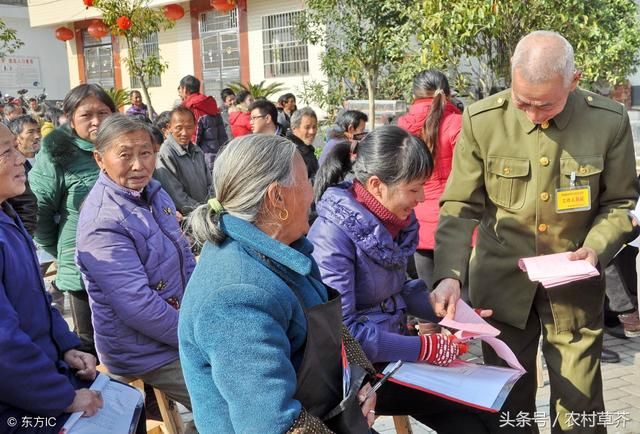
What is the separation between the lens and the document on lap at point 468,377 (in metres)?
2.15

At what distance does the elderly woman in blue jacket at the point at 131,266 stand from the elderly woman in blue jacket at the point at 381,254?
796mm

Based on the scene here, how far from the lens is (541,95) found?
7.76ft

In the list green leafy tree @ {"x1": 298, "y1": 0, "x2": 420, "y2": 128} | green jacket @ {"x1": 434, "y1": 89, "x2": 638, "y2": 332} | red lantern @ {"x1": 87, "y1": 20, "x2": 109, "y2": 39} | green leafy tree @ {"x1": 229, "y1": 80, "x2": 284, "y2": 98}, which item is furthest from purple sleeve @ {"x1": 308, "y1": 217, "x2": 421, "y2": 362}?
red lantern @ {"x1": 87, "y1": 20, "x2": 109, "y2": 39}

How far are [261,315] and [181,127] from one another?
149 inches

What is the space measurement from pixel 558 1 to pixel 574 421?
4182mm

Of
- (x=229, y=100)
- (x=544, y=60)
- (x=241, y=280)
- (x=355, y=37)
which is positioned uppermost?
(x=355, y=37)

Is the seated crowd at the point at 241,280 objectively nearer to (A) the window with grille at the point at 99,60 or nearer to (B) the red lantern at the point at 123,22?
(B) the red lantern at the point at 123,22

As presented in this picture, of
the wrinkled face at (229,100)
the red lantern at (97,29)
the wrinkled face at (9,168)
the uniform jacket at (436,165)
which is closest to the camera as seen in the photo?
the wrinkled face at (9,168)

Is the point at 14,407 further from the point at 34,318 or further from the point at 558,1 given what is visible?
the point at 558,1

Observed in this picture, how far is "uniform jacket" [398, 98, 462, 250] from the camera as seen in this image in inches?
165

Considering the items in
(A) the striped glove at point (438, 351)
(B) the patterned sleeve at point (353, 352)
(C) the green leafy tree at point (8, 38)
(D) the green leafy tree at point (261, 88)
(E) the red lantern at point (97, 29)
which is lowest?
(A) the striped glove at point (438, 351)

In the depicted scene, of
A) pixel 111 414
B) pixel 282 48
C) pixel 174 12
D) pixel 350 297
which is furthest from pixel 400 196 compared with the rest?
pixel 174 12

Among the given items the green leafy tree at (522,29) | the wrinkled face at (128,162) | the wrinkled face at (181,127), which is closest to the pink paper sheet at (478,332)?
the wrinkled face at (128,162)

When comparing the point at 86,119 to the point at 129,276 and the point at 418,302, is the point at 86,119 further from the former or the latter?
the point at 418,302
